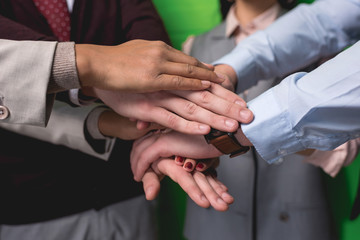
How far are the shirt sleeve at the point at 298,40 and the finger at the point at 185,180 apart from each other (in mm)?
351

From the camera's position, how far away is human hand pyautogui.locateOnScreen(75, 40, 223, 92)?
22.7 inches

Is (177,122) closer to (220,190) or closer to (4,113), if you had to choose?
(220,190)

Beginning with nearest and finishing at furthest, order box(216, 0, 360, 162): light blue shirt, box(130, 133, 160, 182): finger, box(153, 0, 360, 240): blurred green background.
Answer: box(216, 0, 360, 162): light blue shirt
box(130, 133, 160, 182): finger
box(153, 0, 360, 240): blurred green background

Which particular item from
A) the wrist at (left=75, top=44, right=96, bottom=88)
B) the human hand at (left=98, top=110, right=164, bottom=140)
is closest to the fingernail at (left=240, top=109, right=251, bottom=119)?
the human hand at (left=98, top=110, right=164, bottom=140)

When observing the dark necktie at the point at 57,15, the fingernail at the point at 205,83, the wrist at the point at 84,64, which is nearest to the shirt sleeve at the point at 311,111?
the fingernail at the point at 205,83

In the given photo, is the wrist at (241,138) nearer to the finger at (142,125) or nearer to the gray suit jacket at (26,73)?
the finger at (142,125)

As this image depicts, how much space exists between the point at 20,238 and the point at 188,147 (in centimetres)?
65

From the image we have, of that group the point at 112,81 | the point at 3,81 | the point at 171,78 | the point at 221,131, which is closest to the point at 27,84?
the point at 3,81

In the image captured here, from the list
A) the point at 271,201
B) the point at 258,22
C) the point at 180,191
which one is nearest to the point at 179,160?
the point at 271,201

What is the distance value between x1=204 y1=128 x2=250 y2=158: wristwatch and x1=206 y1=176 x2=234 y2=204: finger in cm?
8

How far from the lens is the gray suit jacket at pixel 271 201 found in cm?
98

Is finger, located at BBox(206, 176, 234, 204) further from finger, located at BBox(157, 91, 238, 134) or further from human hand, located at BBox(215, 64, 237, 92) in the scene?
human hand, located at BBox(215, 64, 237, 92)

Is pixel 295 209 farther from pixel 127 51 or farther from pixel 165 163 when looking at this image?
pixel 127 51

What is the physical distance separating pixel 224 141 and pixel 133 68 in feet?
0.84
